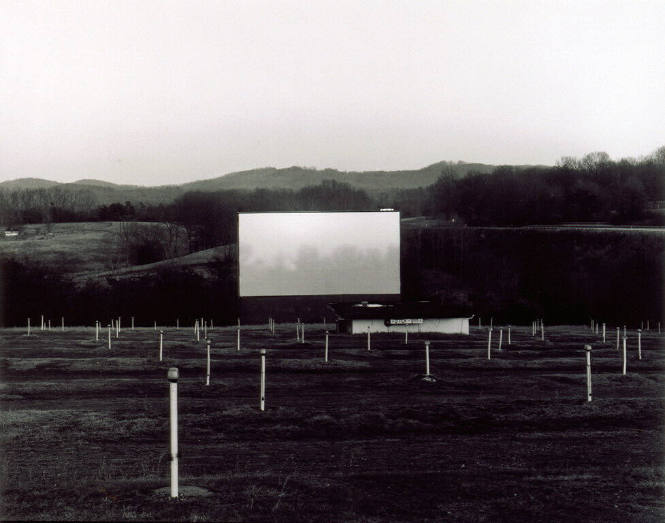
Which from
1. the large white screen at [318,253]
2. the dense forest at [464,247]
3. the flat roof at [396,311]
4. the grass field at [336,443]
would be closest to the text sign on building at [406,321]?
the flat roof at [396,311]

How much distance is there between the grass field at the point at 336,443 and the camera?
27.7ft

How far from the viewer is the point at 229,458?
11469 millimetres

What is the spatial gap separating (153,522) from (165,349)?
2861 cm

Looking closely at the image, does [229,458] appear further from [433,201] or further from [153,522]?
[433,201]

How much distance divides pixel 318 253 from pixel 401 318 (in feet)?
21.6

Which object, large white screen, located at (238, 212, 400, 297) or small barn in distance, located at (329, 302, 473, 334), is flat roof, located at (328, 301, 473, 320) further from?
large white screen, located at (238, 212, 400, 297)

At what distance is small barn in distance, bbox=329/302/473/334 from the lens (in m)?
49.5

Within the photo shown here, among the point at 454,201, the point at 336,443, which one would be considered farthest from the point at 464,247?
the point at 336,443

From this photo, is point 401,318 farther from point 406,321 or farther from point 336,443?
point 336,443

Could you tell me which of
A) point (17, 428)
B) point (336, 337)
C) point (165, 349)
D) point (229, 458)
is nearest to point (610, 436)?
point (229, 458)

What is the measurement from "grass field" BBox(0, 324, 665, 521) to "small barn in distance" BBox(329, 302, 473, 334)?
21.0 metres

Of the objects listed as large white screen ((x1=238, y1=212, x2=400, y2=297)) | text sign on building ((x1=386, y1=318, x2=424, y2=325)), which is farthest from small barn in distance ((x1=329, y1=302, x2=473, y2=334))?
large white screen ((x1=238, y1=212, x2=400, y2=297))

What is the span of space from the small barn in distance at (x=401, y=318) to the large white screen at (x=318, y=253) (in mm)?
1696

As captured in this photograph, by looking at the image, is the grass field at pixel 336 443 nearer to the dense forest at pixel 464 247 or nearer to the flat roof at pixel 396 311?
the flat roof at pixel 396 311
